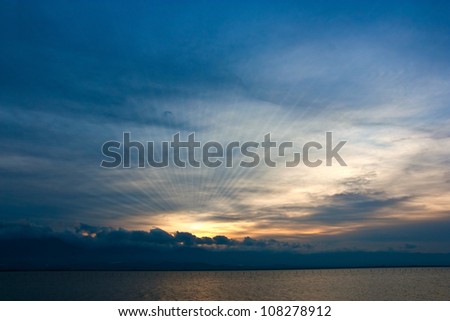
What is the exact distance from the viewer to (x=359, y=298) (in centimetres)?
14838
